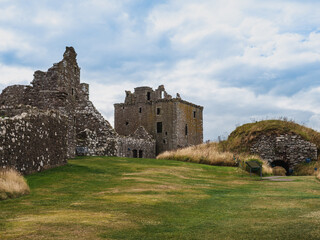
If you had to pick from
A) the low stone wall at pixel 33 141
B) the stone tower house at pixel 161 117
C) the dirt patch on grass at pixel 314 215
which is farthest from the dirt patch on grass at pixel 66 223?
the stone tower house at pixel 161 117

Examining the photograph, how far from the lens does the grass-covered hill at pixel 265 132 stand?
28.2m

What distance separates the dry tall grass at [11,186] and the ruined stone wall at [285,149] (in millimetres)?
21182

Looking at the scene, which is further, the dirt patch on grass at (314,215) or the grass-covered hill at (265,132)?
the grass-covered hill at (265,132)

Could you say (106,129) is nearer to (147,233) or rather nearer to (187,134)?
(147,233)

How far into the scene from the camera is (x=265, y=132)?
28.8 meters

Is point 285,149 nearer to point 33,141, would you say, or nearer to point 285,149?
point 285,149

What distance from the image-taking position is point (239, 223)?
22.7ft

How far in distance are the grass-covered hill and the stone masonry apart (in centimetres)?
995

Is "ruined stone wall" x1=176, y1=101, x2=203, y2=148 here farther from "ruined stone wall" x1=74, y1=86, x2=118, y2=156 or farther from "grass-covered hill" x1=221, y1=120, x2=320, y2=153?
"ruined stone wall" x1=74, y1=86, x2=118, y2=156

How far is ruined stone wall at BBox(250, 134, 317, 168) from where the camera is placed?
87.5 feet

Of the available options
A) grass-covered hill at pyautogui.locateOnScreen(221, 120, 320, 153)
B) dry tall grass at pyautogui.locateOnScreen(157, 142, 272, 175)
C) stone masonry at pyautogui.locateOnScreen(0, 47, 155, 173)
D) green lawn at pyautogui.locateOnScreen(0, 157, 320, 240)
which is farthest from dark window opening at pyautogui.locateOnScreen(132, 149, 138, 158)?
green lawn at pyautogui.locateOnScreen(0, 157, 320, 240)

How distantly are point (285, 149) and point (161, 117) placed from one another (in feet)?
93.8

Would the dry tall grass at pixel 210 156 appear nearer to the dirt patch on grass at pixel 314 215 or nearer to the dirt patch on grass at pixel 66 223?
the dirt patch on grass at pixel 314 215

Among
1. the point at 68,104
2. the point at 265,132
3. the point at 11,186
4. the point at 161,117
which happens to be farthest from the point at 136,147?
the point at 11,186
